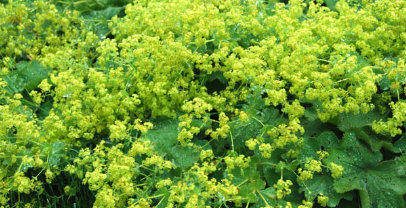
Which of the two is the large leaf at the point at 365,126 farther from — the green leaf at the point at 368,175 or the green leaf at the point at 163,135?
the green leaf at the point at 163,135

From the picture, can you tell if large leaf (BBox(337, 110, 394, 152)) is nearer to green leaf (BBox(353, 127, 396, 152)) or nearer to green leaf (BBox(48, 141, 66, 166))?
green leaf (BBox(353, 127, 396, 152))

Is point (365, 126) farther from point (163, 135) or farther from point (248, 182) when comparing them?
point (163, 135)

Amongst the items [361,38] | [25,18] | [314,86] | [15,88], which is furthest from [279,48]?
[25,18]

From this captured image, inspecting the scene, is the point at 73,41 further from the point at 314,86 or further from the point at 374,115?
the point at 374,115

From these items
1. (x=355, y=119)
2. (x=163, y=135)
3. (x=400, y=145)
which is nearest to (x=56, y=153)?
(x=163, y=135)

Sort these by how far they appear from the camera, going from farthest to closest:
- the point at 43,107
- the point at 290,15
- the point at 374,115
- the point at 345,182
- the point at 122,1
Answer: the point at 122,1, the point at 43,107, the point at 290,15, the point at 374,115, the point at 345,182

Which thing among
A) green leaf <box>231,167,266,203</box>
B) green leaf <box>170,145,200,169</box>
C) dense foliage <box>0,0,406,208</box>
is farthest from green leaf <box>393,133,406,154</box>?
green leaf <box>170,145,200,169</box>
